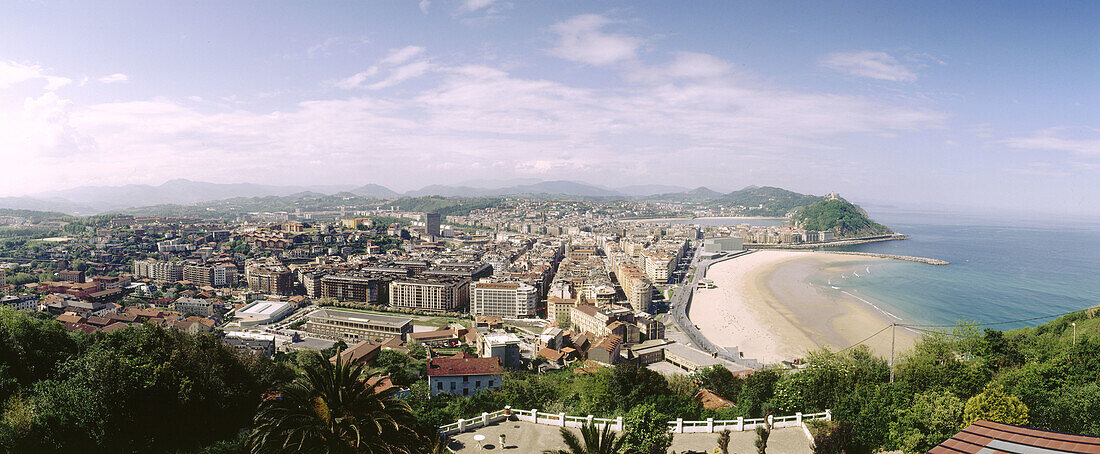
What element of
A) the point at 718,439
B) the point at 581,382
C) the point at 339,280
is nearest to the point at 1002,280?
the point at 581,382

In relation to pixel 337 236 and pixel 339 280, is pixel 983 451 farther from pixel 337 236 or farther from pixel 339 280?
pixel 337 236

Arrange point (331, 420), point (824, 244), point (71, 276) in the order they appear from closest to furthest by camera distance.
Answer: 1. point (331, 420)
2. point (71, 276)
3. point (824, 244)

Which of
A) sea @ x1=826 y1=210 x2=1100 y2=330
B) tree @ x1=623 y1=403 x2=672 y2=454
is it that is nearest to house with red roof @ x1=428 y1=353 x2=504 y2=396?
tree @ x1=623 y1=403 x2=672 y2=454

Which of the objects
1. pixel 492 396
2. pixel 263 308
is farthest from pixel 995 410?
pixel 263 308

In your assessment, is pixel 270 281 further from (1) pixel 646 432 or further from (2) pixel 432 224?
(2) pixel 432 224

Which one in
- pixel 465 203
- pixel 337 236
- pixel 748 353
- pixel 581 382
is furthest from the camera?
pixel 465 203

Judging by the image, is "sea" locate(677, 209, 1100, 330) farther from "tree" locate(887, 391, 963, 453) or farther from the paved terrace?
the paved terrace

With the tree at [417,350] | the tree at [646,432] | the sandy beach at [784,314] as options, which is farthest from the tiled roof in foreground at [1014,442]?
the tree at [417,350]
